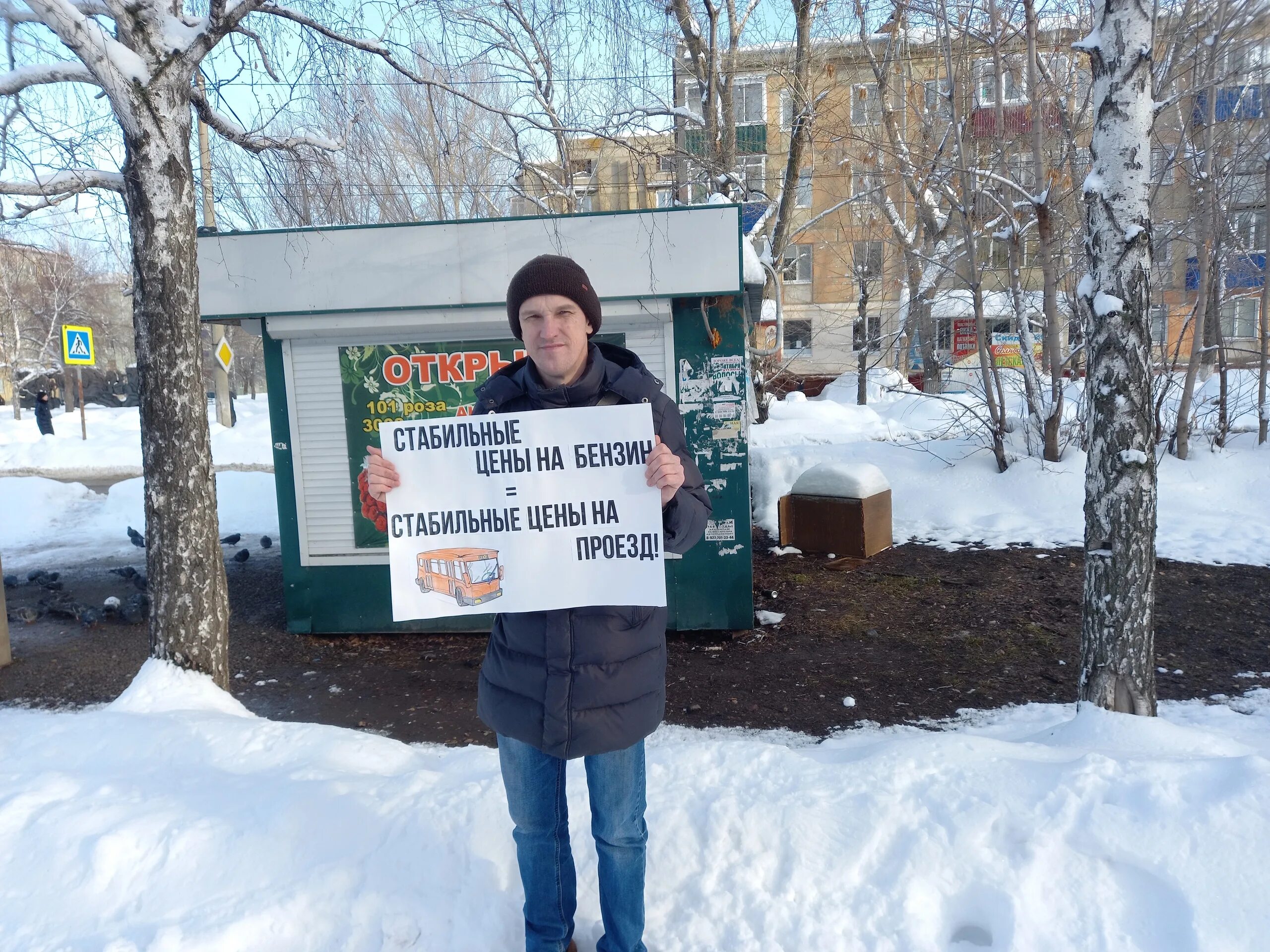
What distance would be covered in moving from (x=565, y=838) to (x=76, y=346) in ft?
65.7

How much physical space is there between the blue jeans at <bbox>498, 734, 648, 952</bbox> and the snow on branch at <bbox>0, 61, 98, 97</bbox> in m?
3.97

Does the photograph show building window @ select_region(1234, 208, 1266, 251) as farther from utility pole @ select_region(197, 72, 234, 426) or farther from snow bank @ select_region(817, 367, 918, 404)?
utility pole @ select_region(197, 72, 234, 426)

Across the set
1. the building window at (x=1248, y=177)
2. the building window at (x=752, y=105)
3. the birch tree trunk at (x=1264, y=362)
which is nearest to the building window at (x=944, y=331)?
the building window at (x=1248, y=177)

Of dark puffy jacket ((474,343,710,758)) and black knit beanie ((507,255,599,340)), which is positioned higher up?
black knit beanie ((507,255,599,340))

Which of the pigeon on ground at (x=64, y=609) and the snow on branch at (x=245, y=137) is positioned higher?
the snow on branch at (x=245, y=137)

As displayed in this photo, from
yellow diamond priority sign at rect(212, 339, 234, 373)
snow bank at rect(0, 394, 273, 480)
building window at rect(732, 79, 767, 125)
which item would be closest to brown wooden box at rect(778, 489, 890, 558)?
building window at rect(732, 79, 767, 125)

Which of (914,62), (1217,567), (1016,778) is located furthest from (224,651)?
(914,62)

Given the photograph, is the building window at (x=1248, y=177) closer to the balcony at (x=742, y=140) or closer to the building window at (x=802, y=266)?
the balcony at (x=742, y=140)

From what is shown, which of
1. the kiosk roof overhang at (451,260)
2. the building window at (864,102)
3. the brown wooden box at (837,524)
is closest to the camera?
the kiosk roof overhang at (451,260)

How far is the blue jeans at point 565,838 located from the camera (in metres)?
2.28

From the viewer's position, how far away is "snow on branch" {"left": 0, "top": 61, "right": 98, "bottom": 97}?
4.15 metres

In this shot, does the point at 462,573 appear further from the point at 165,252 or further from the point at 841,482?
the point at 841,482

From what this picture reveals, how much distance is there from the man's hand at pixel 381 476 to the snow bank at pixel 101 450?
16441 mm

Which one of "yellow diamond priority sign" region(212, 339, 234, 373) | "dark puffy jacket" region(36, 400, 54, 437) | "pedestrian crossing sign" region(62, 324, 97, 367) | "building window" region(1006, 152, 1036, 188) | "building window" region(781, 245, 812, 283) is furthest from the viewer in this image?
"building window" region(781, 245, 812, 283)
